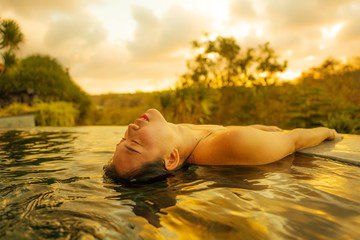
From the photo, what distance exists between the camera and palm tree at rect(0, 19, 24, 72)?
12.9 metres

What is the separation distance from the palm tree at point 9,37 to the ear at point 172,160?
1464cm

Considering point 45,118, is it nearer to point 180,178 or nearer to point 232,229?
point 180,178

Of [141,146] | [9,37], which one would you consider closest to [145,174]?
[141,146]

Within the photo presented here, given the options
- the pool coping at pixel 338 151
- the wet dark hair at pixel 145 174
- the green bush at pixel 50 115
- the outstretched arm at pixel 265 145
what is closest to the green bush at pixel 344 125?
the pool coping at pixel 338 151

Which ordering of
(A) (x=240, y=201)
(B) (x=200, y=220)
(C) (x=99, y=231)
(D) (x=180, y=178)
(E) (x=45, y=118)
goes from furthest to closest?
(E) (x=45, y=118) → (D) (x=180, y=178) → (A) (x=240, y=201) → (B) (x=200, y=220) → (C) (x=99, y=231)

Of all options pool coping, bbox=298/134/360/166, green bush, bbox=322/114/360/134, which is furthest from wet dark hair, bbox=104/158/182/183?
green bush, bbox=322/114/360/134

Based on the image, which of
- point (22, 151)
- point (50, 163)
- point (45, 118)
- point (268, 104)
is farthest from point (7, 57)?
point (268, 104)

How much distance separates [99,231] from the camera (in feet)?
3.39

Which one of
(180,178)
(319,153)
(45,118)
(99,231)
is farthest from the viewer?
(45,118)

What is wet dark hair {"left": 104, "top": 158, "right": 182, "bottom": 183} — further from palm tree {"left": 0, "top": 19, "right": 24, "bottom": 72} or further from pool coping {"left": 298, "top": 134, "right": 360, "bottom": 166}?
palm tree {"left": 0, "top": 19, "right": 24, "bottom": 72}

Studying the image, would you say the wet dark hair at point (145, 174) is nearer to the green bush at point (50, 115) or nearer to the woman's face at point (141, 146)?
the woman's face at point (141, 146)

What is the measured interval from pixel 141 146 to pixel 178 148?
0.43 meters

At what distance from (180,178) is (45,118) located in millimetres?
10050

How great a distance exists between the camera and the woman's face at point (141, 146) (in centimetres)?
190
